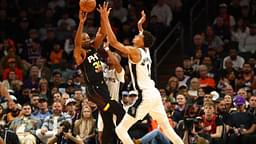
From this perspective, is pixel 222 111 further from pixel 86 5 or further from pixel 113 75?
pixel 86 5

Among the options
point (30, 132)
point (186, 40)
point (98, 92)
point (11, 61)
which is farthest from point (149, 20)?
point (98, 92)

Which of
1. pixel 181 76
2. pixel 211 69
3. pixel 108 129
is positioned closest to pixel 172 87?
pixel 181 76

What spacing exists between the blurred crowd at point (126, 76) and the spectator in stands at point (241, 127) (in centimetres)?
2

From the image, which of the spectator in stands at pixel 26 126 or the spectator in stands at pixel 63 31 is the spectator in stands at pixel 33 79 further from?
the spectator in stands at pixel 26 126

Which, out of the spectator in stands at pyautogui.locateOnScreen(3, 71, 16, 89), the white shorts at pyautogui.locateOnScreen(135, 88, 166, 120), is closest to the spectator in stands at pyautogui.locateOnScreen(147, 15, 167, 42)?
the spectator in stands at pyautogui.locateOnScreen(3, 71, 16, 89)

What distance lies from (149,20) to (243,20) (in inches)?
95.0

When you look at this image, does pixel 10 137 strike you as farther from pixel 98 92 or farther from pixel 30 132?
pixel 98 92

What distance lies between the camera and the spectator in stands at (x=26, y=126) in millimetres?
14992

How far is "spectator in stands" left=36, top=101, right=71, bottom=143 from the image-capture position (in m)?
15.4

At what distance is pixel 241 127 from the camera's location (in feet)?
48.8

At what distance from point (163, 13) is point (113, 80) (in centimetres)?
699

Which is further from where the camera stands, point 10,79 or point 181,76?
point 10,79

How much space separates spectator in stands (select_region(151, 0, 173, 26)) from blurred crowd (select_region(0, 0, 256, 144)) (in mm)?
25

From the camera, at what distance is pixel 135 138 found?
14664 mm
